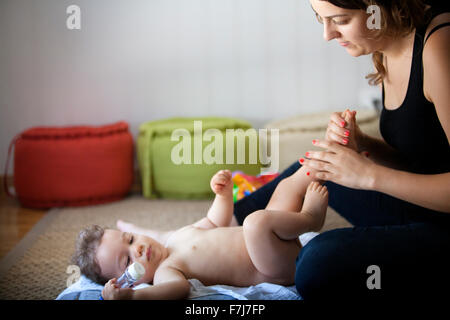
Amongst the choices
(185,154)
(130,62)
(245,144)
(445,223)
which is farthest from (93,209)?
(445,223)

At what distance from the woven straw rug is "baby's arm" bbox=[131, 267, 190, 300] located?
43 cm

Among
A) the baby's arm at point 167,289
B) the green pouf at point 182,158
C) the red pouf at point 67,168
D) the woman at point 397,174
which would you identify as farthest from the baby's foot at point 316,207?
the red pouf at point 67,168

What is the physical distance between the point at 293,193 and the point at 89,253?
0.50 m

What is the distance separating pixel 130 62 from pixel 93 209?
2.13 feet

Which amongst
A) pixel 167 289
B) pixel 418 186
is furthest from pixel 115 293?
pixel 418 186

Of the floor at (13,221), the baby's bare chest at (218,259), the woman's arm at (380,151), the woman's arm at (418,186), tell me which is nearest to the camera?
Result: the woman's arm at (418,186)

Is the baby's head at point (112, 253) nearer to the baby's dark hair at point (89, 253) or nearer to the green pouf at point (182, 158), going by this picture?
the baby's dark hair at point (89, 253)

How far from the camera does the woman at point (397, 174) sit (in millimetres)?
810

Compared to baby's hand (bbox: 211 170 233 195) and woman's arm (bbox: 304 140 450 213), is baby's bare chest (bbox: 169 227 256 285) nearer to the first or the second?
baby's hand (bbox: 211 170 233 195)

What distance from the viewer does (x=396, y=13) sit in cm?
85

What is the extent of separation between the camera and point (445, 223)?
89cm

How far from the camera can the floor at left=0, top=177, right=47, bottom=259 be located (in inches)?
64.0

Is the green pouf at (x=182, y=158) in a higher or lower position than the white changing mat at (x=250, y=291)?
higher
